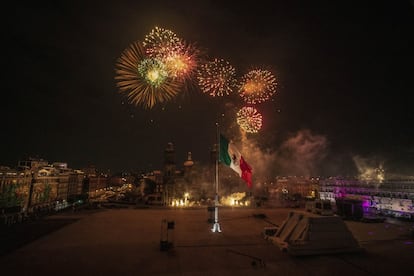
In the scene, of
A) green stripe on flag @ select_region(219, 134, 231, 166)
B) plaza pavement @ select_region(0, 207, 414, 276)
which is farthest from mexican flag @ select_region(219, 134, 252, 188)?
plaza pavement @ select_region(0, 207, 414, 276)

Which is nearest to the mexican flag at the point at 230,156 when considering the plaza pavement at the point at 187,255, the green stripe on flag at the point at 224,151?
the green stripe on flag at the point at 224,151

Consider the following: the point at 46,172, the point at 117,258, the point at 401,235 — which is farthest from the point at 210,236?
the point at 46,172

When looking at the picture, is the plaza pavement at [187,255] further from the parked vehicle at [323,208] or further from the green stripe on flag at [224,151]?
the green stripe on flag at [224,151]

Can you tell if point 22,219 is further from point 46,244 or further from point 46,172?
point 46,172

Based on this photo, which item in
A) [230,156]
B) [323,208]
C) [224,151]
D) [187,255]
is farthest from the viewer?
[230,156]

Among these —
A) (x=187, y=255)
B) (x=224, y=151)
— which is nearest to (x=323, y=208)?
(x=224, y=151)

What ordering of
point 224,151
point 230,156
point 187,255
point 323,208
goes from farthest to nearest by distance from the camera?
→ point 230,156 → point 224,151 → point 323,208 → point 187,255

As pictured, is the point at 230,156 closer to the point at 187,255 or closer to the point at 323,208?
the point at 323,208

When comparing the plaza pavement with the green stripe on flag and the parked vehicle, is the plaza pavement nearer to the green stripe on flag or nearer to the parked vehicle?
the parked vehicle
